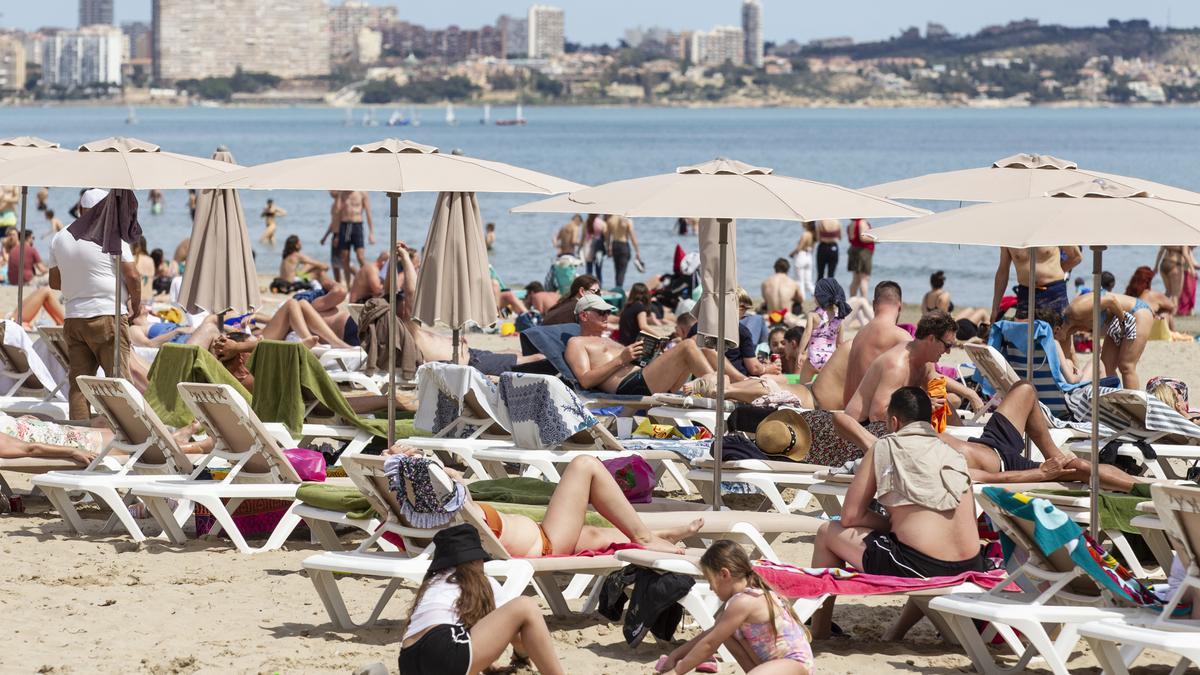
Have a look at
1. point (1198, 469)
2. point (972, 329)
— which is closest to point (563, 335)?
point (1198, 469)

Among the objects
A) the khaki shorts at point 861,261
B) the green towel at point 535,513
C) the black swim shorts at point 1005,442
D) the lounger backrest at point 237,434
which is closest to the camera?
the green towel at point 535,513

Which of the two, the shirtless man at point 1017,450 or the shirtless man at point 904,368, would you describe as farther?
the shirtless man at point 904,368

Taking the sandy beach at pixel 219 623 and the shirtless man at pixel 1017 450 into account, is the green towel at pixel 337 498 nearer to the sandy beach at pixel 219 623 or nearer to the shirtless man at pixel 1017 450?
the sandy beach at pixel 219 623

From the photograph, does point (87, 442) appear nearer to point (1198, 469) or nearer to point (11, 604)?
point (11, 604)

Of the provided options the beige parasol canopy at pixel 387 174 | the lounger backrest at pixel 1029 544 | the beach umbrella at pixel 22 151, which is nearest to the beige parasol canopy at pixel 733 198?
the beige parasol canopy at pixel 387 174

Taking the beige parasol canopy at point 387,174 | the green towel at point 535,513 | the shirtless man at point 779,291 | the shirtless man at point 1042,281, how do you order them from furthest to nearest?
the shirtless man at point 779,291 → the shirtless man at point 1042,281 → the beige parasol canopy at point 387,174 → the green towel at point 535,513

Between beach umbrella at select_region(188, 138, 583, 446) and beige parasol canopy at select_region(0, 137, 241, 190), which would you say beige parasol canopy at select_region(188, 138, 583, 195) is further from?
beige parasol canopy at select_region(0, 137, 241, 190)

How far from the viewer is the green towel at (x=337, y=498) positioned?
20.3 feet

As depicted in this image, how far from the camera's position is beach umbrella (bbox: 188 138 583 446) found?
731 centimetres

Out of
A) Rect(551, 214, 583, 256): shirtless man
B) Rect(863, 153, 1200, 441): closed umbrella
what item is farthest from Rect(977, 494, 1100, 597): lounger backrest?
Rect(551, 214, 583, 256): shirtless man

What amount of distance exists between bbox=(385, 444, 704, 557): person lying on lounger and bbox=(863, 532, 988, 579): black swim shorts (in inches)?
28.9

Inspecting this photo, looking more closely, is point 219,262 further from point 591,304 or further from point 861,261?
point 861,261

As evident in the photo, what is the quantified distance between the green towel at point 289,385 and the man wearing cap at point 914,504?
136 inches

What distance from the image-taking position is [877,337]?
799 centimetres
